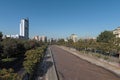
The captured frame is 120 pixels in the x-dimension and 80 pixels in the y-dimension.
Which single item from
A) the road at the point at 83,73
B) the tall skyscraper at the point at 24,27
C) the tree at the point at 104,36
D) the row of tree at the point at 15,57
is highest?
the tall skyscraper at the point at 24,27

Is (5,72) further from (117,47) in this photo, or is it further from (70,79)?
(117,47)

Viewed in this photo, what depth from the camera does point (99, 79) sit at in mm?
25188

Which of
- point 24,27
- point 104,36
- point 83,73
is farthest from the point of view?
point 24,27

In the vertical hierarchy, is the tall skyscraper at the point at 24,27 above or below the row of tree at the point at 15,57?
above

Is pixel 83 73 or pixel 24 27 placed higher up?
pixel 24 27

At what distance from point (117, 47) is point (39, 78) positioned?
2486 cm

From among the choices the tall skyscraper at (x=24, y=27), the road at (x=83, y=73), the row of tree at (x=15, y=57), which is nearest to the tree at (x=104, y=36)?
the row of tree at (x=15, y=57)

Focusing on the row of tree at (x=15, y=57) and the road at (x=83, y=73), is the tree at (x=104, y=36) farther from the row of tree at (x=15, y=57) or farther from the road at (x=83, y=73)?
the road at (x=83, y=73)

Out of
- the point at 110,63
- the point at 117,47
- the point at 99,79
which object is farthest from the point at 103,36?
the point at 99,79

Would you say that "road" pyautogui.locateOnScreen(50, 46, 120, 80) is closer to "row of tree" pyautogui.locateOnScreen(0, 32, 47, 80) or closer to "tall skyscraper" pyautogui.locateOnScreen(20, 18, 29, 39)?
"row of tree" pyautogui.locateOnScreen(0, 32, 47, 80)

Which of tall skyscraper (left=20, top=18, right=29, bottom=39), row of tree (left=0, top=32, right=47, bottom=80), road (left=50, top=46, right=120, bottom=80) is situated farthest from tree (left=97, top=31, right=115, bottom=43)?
tall skyscraper (left=20, top=18, right=29, bottom=39)

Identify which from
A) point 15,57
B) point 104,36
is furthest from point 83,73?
point 104,36

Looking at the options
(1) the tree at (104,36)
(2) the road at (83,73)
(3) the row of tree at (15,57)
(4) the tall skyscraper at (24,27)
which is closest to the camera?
(3) the row of tree at (15,57)

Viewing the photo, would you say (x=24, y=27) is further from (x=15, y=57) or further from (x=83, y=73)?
(x=83, y=73)
